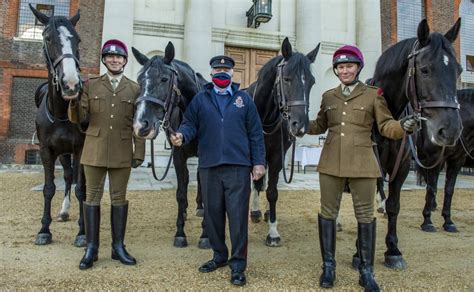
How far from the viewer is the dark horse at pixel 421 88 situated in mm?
2645

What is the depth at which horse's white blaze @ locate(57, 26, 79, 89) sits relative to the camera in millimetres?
3199

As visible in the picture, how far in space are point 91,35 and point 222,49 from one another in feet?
18.8

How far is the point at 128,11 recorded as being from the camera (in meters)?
12.7

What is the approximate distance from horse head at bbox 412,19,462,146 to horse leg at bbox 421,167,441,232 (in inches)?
127

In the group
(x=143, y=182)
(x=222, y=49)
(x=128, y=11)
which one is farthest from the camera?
(x=222, y=49)

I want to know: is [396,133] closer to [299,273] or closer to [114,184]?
[299,273]

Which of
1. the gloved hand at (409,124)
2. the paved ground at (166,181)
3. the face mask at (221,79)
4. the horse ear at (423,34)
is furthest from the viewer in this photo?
the paved ground at (166,181)

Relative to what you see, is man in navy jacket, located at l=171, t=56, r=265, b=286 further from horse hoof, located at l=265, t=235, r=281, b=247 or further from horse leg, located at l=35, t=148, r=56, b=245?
horse leg, located at l=35, t=148, r=56, b=245

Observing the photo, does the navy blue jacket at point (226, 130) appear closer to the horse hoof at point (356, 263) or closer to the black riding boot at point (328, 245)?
the black riding boot at point (328, 245)

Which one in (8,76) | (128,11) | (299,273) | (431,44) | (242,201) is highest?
(128,11)

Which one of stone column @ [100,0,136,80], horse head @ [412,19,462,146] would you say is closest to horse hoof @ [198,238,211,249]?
horse head @ [412,19,462,146]

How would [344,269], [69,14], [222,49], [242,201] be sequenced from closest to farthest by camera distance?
[242,201]
[344,269]
[222,49]
[69,14]

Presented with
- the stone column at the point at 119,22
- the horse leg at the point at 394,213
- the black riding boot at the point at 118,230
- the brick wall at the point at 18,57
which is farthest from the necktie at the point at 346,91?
the brick wall at the point at 18,57

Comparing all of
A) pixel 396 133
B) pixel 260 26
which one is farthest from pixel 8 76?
pixel 396 133
